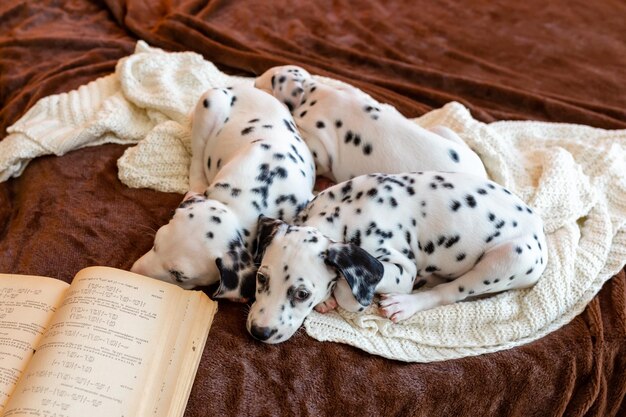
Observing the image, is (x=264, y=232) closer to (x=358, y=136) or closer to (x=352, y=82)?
(x=358, y=136)

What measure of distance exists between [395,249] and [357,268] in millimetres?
303

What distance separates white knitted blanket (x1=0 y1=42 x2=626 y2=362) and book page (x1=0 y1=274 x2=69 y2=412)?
72 centimetres

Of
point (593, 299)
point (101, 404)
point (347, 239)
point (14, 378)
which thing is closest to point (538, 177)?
point (593, 299)

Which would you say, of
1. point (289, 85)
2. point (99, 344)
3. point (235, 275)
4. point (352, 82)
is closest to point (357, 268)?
point (235, 275)

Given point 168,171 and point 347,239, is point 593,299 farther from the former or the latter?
point 168,171

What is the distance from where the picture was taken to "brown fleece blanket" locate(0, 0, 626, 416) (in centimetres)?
205

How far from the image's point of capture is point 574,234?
2.52m

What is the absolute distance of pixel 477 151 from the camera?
2.92m

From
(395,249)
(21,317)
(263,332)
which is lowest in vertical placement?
(21,317)

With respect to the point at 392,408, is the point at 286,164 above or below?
above

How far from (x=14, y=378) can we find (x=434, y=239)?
1481 millimetres

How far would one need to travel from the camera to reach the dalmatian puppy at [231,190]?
220cm

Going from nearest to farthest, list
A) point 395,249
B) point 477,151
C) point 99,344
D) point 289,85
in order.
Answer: point 99,344
point 395,249
point 477,151
point 289,85

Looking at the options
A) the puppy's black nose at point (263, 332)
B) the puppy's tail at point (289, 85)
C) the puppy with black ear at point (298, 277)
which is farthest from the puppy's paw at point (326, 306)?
the puppy's tail at point (289, 85)
